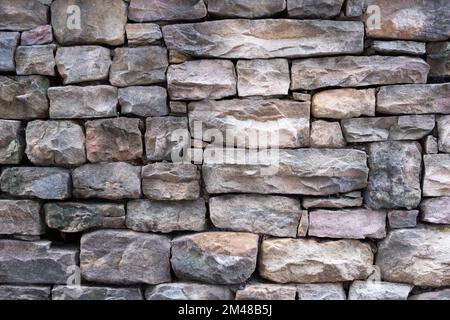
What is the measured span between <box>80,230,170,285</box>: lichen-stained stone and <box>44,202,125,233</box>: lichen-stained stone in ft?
0.14

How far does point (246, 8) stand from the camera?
1.92m

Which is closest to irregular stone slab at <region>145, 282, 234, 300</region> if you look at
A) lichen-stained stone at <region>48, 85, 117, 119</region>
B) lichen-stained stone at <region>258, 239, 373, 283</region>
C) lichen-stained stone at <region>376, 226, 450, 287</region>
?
lichen-stained stone at <region>258, 239, 373, 283</region>

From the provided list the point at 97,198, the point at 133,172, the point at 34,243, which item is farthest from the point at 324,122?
the point at 34,243

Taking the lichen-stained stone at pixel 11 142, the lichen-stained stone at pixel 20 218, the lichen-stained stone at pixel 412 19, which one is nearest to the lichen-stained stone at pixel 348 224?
the lichen-stained stone at pixel 412 19

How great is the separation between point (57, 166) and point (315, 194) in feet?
3.93

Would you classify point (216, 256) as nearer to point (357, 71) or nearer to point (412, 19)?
point (357, 71)

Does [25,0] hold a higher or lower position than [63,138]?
higher

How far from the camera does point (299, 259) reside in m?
1.97

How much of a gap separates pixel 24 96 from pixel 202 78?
0.82 metres

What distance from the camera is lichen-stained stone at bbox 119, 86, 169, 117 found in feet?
6.42

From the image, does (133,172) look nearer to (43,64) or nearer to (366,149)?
(43,64)

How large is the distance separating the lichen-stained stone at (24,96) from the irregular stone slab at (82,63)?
122 millimetres

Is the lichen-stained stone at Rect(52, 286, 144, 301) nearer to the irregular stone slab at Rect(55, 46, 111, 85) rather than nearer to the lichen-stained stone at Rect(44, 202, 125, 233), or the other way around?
the lichen-stained stone at Rect(44, 202, 125, 233)

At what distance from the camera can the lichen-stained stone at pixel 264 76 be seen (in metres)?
1.92
